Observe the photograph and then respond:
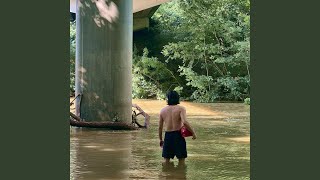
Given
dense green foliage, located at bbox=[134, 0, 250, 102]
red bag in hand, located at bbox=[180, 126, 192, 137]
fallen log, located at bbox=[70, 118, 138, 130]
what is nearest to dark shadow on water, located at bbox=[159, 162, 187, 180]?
red bag in hand, located at bbox=[180, 126, 192, 137]

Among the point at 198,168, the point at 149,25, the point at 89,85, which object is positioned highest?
the point at 149,25

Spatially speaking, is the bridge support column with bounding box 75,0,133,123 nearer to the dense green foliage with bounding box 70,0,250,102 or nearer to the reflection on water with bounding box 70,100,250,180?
the reflection on water with bounding box 70,100,250,180

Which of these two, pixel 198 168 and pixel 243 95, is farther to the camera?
pixel 243 95

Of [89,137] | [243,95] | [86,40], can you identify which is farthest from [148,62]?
[89,137]

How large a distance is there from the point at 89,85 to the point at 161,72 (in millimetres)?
17472

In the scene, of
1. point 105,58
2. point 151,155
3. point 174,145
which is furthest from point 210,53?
point 174,145

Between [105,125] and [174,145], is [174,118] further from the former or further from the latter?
[105,125]

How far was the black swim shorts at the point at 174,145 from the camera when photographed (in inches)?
424

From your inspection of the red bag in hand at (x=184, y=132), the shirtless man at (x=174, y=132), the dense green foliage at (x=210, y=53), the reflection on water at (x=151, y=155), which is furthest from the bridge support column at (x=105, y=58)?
the dense green foliage at (x=210, y=53)

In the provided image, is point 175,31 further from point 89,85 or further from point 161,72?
point 89,85

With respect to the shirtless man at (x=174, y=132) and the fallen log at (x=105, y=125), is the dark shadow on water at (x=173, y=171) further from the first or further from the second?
the fallen log at (x=105, y=125)

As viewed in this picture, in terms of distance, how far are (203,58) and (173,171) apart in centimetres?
2476

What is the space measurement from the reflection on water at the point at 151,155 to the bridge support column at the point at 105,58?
2.65 feet

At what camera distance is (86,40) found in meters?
17.9
